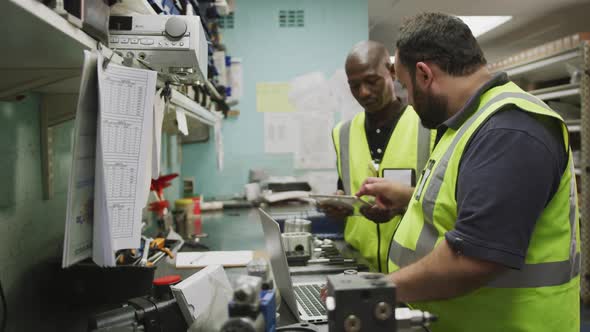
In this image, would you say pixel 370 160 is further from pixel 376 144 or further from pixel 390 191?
pixel 390 191

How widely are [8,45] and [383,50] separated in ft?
5.21

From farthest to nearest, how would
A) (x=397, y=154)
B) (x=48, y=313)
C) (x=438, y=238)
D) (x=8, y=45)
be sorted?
(x=397, y=154) → (x=48, y=313) → (x=438, y=238) → (x=8, y=45)

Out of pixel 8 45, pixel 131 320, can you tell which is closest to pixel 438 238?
pixel 131 320

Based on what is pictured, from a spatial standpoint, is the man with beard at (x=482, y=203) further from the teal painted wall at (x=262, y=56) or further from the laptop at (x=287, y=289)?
the teal painted wall at (x=262, y=56)

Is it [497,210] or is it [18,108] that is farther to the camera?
[18,108]

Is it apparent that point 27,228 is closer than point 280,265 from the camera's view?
No

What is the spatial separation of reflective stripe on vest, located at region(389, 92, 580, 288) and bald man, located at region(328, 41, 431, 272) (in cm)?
62

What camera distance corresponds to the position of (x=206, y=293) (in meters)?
0.93

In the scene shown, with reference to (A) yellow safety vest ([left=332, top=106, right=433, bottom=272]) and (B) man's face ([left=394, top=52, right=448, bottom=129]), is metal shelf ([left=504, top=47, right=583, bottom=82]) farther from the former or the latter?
(B) man's face ([left=394, top=52, right=448, bottom=129])

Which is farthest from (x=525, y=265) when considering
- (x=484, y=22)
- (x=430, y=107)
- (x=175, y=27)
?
(x=484, y=22)

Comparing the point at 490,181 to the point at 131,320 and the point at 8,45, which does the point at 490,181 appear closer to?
the point at 131,320

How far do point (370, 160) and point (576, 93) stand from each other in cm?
269

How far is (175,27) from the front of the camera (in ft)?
3.14

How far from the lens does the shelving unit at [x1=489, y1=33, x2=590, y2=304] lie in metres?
3.51
